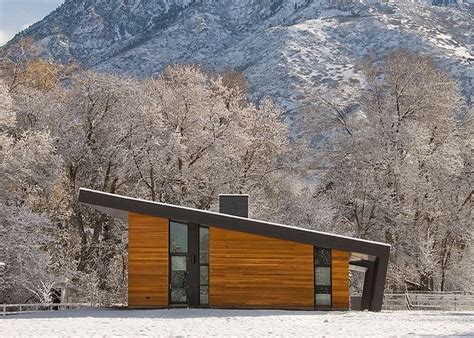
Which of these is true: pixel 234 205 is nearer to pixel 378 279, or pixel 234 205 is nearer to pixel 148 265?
pixel 148 265

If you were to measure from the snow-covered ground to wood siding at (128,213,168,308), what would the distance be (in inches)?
38.5

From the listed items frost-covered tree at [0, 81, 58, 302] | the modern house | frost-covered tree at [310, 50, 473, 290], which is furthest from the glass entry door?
frost-covered tree at [310, 50, 473, 290]

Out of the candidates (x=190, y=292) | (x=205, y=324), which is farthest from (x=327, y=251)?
(x=205, y=324)

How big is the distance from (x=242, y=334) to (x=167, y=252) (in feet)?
23.6

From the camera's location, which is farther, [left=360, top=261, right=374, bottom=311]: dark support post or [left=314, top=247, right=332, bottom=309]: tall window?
[left=360, top=261, right=374, bottom=311]: dark support post

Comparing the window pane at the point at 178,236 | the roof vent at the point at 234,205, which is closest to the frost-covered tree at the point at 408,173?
the roof vent at the point at 234,205

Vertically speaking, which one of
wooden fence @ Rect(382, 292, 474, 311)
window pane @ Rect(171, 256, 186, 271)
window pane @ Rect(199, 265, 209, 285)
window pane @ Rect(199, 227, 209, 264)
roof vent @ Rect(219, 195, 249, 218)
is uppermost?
roof vent @ Rect(219, 195, 249, 218)

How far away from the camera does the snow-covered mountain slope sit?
100938mm

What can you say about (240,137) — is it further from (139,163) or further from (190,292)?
(190,292)

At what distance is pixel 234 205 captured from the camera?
22.0 metres

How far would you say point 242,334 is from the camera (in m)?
12.9

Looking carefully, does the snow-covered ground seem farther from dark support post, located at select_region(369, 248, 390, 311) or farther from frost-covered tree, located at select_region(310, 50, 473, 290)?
frost-covered tree, located at select_region(310, 50, 473, 290)

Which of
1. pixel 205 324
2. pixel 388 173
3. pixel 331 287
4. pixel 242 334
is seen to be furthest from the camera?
pixel 388 173

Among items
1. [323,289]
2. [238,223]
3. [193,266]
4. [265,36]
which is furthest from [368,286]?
[265,36]
